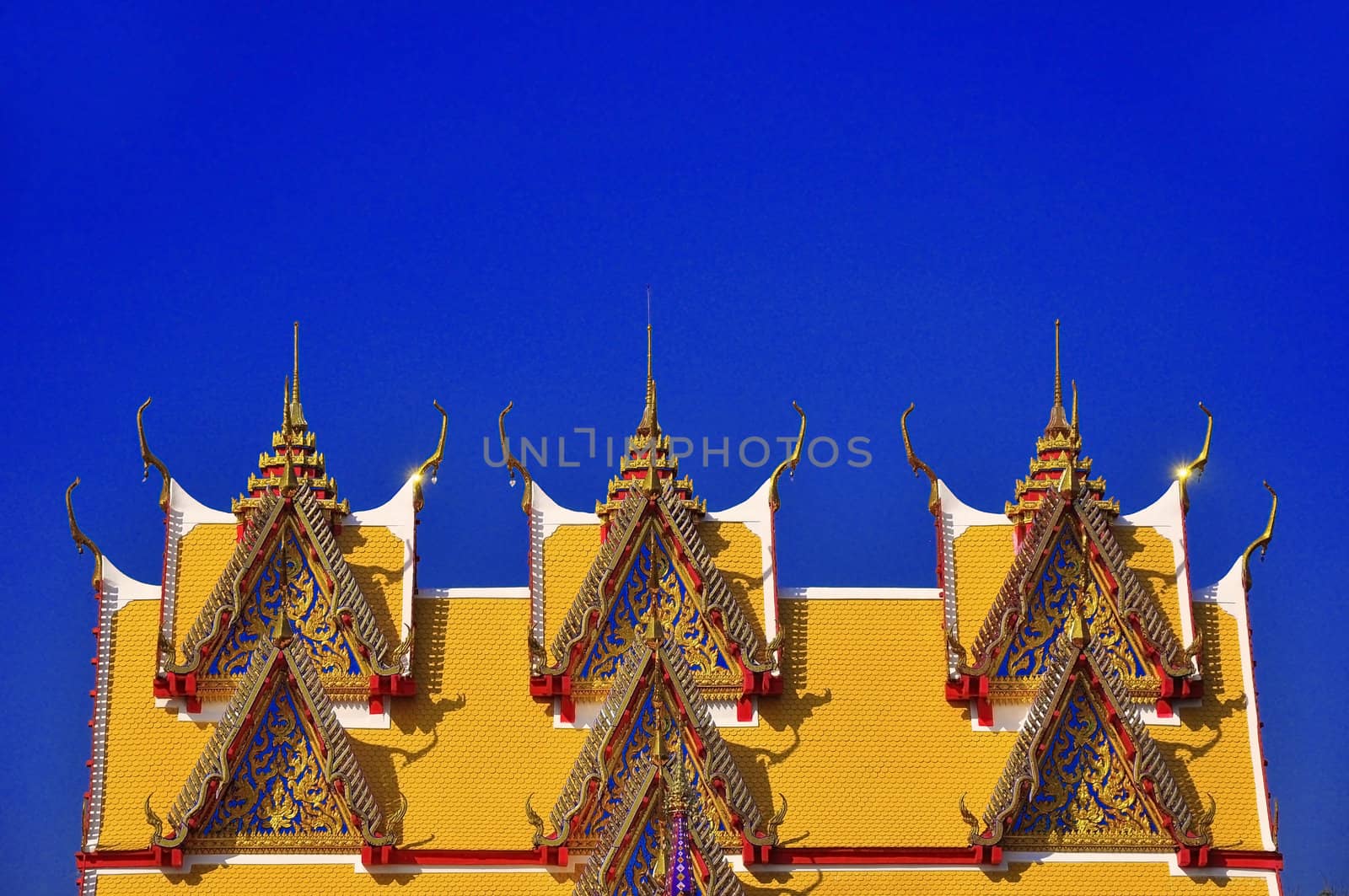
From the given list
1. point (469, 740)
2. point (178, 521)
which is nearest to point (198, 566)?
point (178, 521)

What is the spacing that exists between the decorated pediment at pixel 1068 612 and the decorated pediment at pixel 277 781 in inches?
334

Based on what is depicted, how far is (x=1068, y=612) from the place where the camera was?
38.7m

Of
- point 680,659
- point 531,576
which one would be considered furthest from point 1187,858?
point 531,576

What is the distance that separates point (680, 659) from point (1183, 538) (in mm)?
7686

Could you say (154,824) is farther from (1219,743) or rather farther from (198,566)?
(1219,743)

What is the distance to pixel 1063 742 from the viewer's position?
37.2 metres

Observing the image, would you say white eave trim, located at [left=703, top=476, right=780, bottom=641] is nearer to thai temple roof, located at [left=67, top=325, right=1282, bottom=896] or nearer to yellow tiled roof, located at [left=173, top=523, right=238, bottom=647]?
thai temple roof, located at [left=67, top=325, right=1282, bottom=896]

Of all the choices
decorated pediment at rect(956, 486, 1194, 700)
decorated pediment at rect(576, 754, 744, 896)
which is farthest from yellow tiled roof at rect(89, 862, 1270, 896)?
decorated pediment at rect(956, 486, 1194, 700)

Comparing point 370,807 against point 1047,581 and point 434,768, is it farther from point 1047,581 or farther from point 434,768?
point 1047,581

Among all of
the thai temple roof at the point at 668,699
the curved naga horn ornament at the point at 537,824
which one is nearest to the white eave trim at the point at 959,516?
the thai temple roof at the point at 668,699

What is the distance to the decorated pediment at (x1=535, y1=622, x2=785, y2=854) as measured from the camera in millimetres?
36500

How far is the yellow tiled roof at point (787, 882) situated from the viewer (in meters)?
36.5

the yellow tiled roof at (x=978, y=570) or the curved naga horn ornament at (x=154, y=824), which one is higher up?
the yellow tiled roof at (x=978, y=570)

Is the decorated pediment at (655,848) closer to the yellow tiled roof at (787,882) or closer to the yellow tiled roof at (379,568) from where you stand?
the yellow tiled roof at (787,882)
